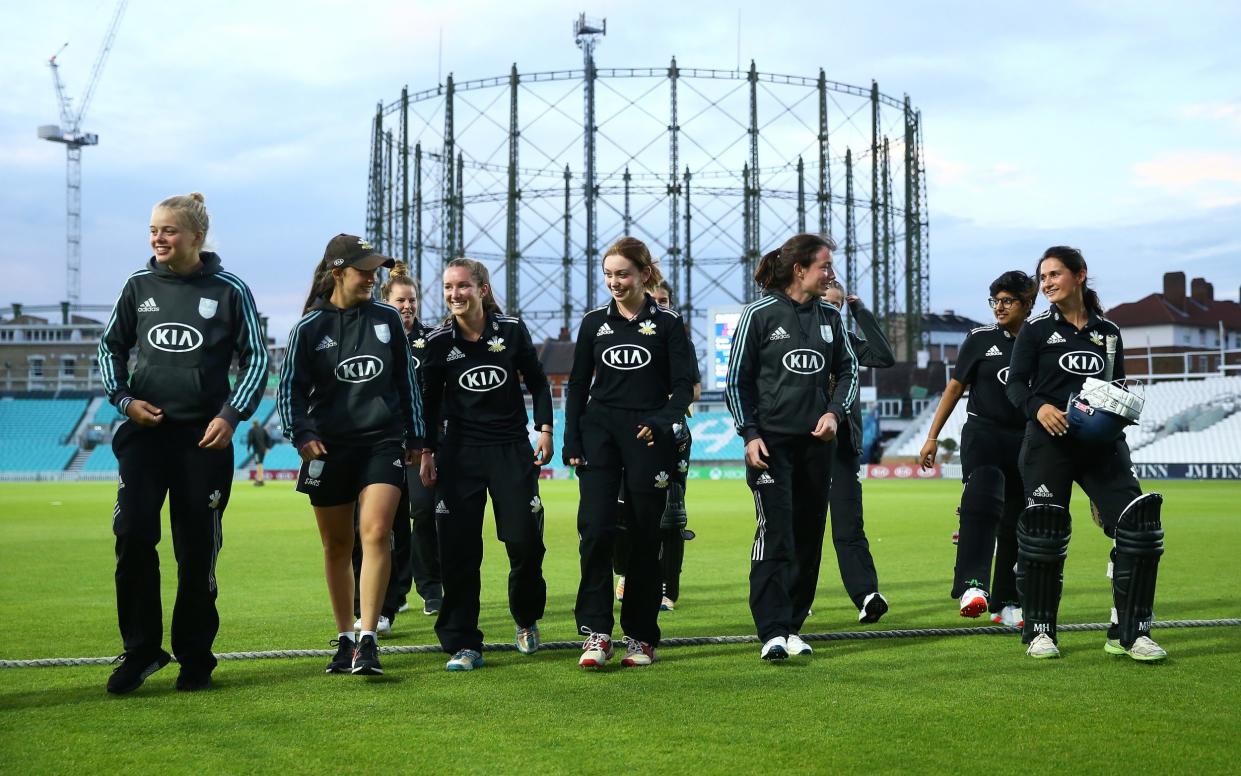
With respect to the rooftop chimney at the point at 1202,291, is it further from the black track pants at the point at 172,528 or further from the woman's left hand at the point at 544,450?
the black track pants at the point at 172,528

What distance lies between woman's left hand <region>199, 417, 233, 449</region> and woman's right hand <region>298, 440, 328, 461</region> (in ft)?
1.31

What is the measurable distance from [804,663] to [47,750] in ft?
10.5

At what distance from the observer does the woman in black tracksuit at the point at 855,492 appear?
23.9ft

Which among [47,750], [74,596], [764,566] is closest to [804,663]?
[764,566]

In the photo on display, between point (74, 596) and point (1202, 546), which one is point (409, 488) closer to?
point (74, 596)

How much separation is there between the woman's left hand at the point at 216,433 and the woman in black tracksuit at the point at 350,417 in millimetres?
434

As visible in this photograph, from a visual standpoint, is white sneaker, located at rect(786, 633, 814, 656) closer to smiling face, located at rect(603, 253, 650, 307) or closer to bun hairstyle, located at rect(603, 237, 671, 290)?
smiling face, located at rect(603, 253, 650, 307)

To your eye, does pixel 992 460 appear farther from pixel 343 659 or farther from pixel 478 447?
pixel 343 659

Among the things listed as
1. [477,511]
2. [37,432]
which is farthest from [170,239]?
[37,432]

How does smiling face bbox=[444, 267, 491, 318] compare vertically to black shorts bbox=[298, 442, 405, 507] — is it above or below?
above

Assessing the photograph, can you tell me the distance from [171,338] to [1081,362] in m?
4.19

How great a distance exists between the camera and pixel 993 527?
297 inches

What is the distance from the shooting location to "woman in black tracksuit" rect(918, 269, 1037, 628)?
24.4 ft

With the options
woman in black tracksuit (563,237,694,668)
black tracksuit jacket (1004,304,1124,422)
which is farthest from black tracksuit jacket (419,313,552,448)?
black tracksuit jacket (1004,304,1124,422)
